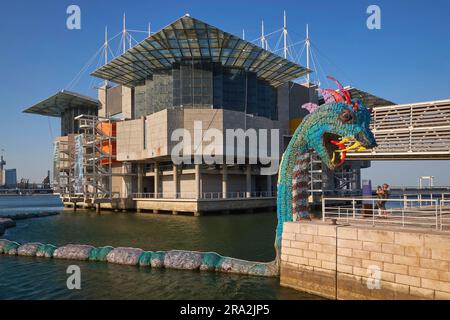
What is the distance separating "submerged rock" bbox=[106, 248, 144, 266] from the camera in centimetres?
1850

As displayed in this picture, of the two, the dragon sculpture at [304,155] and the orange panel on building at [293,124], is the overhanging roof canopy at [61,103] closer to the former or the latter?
the orange panel on building at [293,124]

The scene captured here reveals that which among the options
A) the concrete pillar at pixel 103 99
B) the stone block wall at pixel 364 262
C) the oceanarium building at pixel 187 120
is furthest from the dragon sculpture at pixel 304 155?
the concrete pillar at pixel 103 99

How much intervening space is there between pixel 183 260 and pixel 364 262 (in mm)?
8898

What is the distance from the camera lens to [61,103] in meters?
86.0

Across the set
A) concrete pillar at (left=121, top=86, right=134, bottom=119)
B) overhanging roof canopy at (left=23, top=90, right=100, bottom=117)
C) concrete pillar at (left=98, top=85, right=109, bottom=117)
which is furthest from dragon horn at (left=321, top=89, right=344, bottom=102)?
overhanging roof canopy at (left=23, top=90, right=100, bottom=117)

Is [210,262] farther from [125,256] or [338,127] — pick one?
[338,127]

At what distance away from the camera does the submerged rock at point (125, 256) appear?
60.7 ft

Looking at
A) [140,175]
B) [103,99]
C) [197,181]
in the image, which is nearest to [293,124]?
[197,181]

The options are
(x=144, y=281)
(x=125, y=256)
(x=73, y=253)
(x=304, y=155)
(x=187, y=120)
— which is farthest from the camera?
(x=187, y=120)

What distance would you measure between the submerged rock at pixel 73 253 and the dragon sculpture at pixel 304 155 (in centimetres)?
407

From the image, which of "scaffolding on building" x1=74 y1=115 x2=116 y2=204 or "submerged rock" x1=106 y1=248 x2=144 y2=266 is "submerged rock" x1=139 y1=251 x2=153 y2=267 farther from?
"scaffolding on building" x1=74 y1=115 x2=116 y2=204

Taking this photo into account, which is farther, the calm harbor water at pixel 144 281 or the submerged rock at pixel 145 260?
the submerged rock at pixel 145 260

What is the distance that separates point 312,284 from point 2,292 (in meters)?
12.4

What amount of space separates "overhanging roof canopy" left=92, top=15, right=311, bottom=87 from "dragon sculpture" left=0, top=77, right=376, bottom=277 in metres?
36.6
